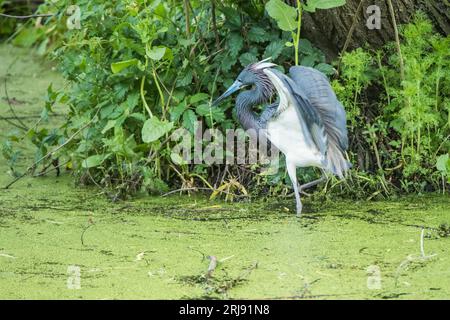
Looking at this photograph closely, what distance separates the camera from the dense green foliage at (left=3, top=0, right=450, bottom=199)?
410cm

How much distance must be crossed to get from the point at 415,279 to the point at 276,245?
573 mm

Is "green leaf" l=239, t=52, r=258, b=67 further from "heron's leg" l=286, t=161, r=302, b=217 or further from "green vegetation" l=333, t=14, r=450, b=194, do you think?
"heron's leg" l=286, t=161, r=302, b=217

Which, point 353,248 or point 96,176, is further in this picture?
point 96,176

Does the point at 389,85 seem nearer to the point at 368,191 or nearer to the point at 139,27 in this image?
the point at 368,191

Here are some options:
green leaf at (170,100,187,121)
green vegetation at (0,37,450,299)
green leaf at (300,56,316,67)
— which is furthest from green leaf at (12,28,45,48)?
green leaf at (300,56,316,67)

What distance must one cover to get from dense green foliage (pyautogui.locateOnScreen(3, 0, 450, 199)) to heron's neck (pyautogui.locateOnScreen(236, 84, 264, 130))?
6.4 inches

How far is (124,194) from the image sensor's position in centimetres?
413

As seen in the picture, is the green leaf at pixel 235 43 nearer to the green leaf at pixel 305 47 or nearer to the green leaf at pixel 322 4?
the green leaf at pixel 305 47

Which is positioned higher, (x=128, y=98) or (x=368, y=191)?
(x=128, y=98)

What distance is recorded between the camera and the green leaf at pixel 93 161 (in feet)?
13.9

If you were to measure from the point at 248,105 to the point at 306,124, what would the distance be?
1.20 feet

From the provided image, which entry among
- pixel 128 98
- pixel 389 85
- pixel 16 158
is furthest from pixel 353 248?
pixel 16 158

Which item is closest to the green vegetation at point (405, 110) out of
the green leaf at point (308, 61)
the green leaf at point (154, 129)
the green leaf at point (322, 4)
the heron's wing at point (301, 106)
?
the green leaf at point (308, 61)

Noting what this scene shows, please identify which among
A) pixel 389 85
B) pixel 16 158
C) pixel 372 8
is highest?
pixel 372 8
